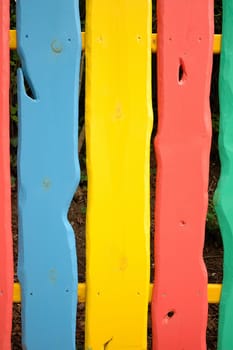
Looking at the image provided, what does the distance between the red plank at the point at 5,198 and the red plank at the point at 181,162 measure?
22.1 inches

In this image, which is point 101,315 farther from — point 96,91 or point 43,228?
point 96,91

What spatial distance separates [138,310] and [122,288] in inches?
4.4

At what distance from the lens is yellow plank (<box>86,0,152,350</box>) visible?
2.27 metres

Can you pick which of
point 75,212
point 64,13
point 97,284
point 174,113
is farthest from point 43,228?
point 75,212

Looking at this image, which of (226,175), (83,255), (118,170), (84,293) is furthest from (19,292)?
(83,255)

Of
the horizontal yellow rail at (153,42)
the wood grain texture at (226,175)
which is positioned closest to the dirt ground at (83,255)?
the wood grain texture at (226,175)

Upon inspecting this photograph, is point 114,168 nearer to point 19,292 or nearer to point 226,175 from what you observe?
point 226,175

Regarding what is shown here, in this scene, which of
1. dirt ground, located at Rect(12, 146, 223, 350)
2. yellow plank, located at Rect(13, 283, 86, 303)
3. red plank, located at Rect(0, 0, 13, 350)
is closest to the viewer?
red plank, located at Rect(0, 0, 13, 350)

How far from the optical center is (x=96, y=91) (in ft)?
7.43

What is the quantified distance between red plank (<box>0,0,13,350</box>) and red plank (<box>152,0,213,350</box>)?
0.56 m

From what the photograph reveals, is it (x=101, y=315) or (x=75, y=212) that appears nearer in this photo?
(x=101, y=315)

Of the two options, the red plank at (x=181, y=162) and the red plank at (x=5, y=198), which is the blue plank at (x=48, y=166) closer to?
the red plank at (x=5, y=198)

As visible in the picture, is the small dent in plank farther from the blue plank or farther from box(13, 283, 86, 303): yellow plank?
box(13, 283, 86, 303): yellow plank

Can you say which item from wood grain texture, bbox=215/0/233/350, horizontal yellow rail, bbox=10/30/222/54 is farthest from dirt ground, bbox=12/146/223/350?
horizontal yellow rail, bbox=10/30/222/54
